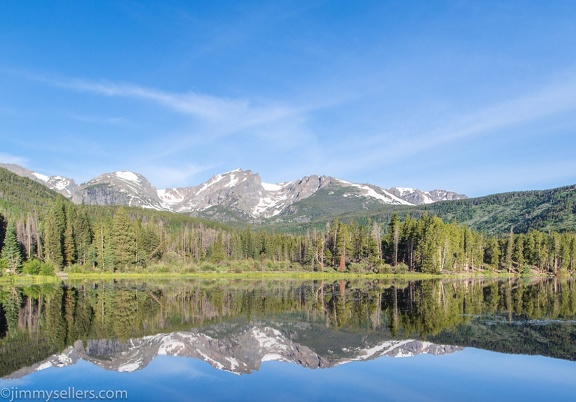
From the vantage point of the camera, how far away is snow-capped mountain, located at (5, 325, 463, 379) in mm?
23484

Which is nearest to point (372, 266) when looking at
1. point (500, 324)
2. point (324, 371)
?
point (500, 324)

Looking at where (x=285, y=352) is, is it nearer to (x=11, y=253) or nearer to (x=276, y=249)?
(x=11, y=253)

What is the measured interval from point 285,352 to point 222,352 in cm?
376

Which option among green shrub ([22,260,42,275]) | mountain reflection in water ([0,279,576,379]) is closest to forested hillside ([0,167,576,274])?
green shrub ([22,260,42,275])

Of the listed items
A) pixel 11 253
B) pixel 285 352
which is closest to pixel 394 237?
pixel 11 253

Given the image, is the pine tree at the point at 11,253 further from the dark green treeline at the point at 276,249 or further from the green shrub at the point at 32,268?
the green shrub at the point at 32,268

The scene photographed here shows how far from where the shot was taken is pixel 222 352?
89.0 ft

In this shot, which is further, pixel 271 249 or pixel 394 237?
pixel 271 249

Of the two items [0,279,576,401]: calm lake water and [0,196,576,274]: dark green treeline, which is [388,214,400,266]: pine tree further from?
[0,279,576,401]: calm lake water

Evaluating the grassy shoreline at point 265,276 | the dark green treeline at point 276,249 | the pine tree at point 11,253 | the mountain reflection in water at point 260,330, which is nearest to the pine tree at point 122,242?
the dark green treeline at point 276,249

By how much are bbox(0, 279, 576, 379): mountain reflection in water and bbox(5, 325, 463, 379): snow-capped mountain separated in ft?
0.20

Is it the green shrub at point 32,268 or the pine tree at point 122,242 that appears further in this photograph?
the pine tree at point 122,242

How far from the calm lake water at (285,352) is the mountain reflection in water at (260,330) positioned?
0.37 feet

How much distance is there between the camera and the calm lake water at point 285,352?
18.9 metres
